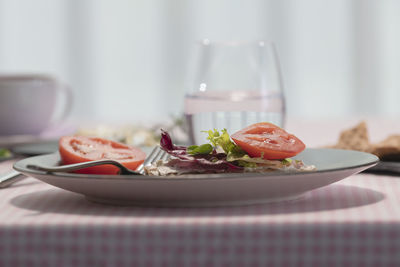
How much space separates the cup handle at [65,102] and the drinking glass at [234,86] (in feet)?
1.97

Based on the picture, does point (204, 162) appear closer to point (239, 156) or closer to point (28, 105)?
point (239, 156)

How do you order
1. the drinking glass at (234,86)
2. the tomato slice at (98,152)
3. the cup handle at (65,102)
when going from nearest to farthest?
the tomato slice at (98,152) < the drinking glass at (234,86) < the cup handle at (65,102)

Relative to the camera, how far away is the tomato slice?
0.76 m

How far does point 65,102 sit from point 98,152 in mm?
824

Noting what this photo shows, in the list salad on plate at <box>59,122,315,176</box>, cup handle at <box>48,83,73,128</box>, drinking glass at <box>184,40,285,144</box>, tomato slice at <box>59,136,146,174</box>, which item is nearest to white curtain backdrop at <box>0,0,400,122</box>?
cup handle at <box>48,83,73,128</box>

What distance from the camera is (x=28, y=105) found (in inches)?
56.5

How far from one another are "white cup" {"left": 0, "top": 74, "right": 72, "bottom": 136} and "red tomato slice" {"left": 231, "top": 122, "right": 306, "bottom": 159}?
34.1 inches

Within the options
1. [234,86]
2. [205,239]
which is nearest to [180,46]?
[234,86]

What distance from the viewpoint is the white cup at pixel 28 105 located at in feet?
4.63

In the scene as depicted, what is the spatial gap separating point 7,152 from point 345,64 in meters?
3.24

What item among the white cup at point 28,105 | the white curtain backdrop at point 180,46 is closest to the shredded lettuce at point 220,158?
the white cup at point 28,105

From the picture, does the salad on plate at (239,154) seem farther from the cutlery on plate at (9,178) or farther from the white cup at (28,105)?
the white cup at (28,105)

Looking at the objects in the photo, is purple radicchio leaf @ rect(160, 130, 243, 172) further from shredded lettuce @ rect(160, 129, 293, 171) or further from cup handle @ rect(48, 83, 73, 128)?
cup handle @ rect(48, 83, 73, 128)

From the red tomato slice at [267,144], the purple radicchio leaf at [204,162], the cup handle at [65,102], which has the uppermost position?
the red tomato slice at [267,144]
